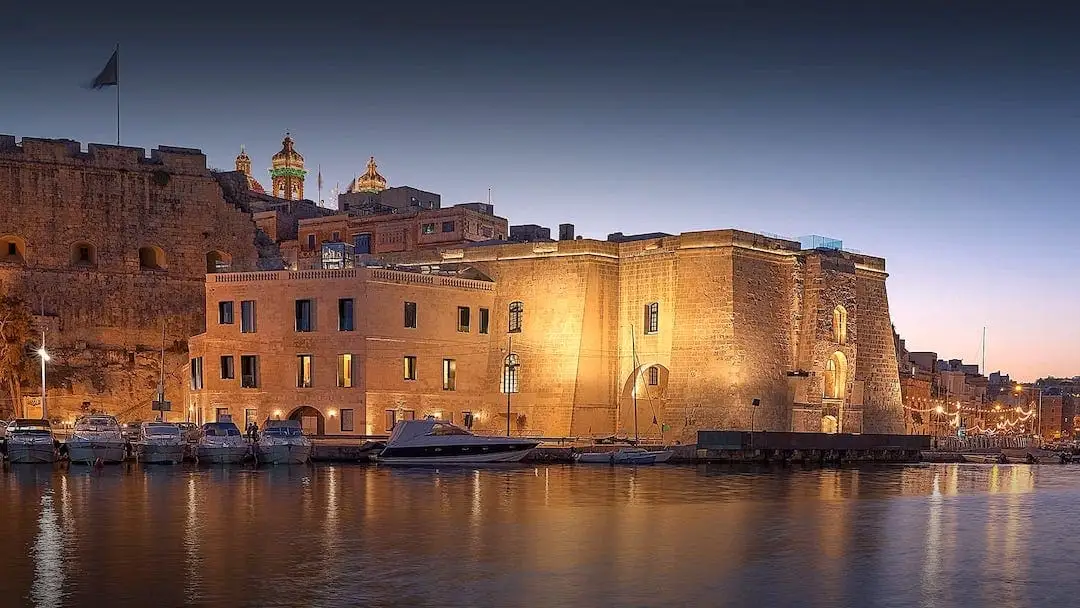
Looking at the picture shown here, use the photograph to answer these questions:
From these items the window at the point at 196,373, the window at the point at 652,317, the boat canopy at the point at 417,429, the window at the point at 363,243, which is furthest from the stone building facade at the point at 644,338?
the window at the point at 363,243

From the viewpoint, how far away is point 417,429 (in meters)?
40.5

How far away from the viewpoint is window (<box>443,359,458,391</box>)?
49.0 meters

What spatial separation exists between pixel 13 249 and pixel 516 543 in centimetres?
4567

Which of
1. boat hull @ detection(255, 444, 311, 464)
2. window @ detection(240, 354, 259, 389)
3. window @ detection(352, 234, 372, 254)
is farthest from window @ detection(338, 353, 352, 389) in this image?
window @ detection(352, 234, 372, 254)

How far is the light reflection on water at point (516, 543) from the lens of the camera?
47.3 feet

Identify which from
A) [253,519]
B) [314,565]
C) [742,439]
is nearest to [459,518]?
[253,519]

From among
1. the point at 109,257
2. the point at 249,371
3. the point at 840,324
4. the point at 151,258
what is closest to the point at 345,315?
the point at 249,371

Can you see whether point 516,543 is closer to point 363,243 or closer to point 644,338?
point 644,338

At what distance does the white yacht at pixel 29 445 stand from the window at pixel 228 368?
376 inches

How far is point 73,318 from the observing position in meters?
55.4

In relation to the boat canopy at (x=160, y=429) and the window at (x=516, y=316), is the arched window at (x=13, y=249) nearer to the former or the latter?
the boat canopy at (x=160, y=429)

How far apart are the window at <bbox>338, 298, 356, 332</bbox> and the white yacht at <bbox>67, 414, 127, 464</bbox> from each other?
9.60 meters

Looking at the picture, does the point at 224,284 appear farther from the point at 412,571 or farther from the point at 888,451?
the point at 412,571

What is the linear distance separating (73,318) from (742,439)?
32615 mm
